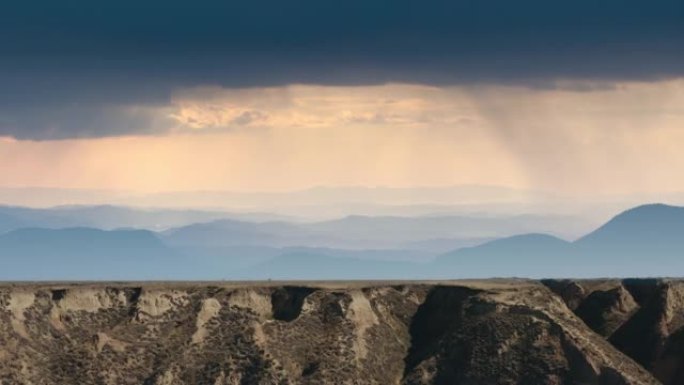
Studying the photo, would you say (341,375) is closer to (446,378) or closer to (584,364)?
(446,378)

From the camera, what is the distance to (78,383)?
635 ft

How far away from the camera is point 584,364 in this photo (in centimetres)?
19650

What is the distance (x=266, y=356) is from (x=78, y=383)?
2526 cm

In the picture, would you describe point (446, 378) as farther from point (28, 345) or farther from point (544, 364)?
point (28, 345)

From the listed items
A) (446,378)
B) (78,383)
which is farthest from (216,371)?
(446,378)

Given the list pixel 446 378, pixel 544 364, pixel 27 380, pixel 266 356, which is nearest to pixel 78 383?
pixel 27 380

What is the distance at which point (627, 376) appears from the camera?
196m

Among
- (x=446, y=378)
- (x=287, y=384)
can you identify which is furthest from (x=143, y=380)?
(x=446, y=378)

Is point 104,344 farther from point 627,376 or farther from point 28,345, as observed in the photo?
point 627,376

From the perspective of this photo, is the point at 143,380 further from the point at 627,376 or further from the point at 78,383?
the point at 627,376

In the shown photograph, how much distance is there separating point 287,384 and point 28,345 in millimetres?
35512

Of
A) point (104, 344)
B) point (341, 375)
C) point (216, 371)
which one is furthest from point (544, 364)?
point (104, 344)

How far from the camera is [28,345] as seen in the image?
198125 mm

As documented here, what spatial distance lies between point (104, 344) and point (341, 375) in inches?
1273
